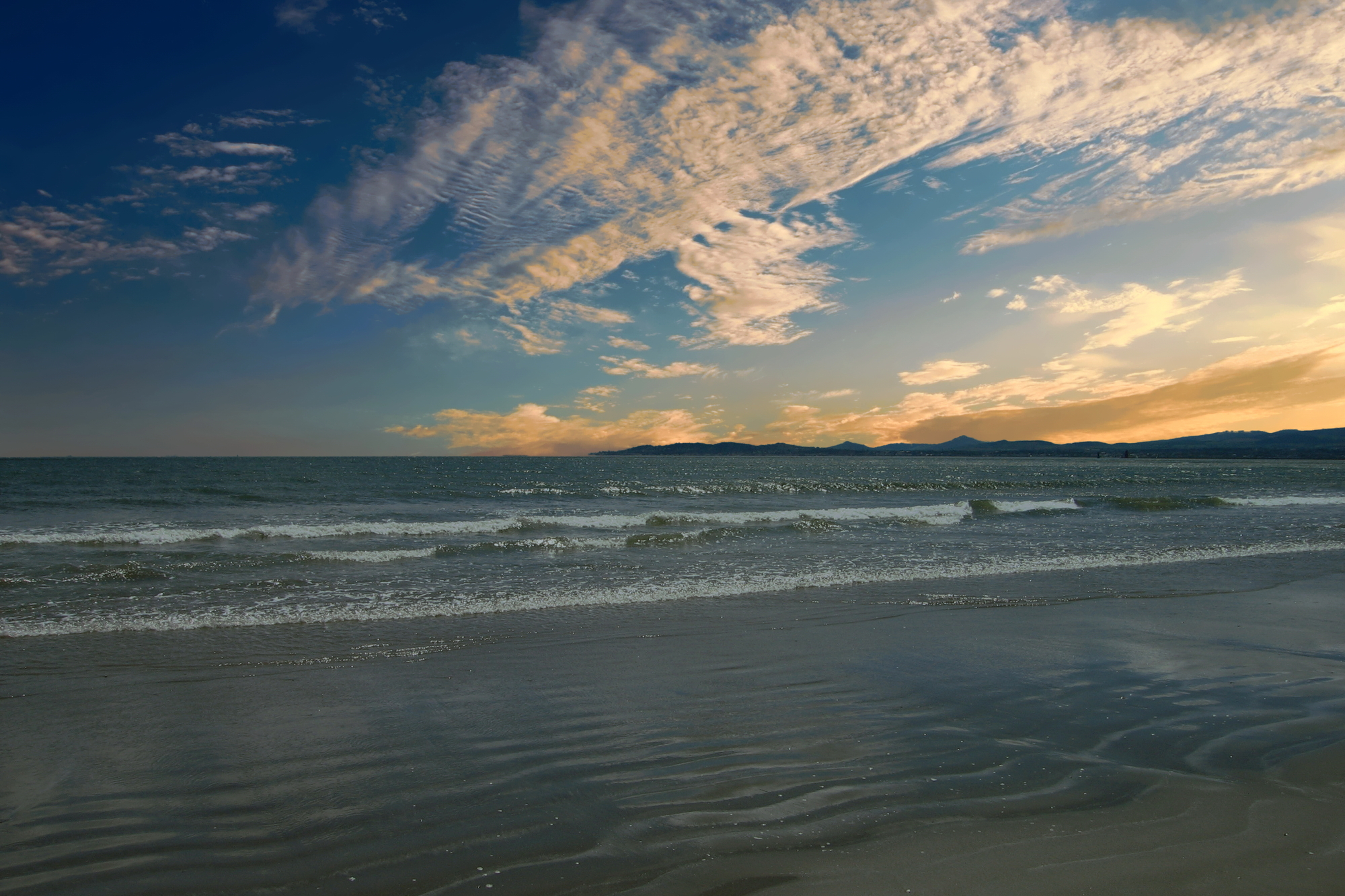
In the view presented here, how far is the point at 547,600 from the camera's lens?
11.5 metres

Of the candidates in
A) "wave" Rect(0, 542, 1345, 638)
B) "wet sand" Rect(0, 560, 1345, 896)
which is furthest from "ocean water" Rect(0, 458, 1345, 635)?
"wet sand" Rect(0, 560, 1345, 896)

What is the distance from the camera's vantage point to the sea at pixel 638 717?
3598 millimetres

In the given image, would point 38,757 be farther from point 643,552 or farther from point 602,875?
point 643,552

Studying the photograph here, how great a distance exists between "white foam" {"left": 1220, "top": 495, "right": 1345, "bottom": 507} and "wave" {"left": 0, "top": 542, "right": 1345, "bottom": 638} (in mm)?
22535

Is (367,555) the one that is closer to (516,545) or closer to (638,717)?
(516,545)

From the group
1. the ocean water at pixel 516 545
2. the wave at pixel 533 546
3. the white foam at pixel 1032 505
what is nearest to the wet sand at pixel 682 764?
the ocean water at pixel 516 545

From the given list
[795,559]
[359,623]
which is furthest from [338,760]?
[795,559]

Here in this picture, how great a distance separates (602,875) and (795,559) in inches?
518

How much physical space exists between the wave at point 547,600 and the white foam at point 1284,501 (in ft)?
73.9

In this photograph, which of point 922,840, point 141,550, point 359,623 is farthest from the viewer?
point 141,550

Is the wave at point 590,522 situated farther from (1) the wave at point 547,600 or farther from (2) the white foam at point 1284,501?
(1) the wave at point 547,600

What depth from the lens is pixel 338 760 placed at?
16.1 ft

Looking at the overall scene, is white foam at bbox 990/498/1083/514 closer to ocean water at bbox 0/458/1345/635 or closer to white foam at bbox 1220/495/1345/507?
ocean water at bbox 0/458/1345/635

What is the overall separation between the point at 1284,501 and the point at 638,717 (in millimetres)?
44170
